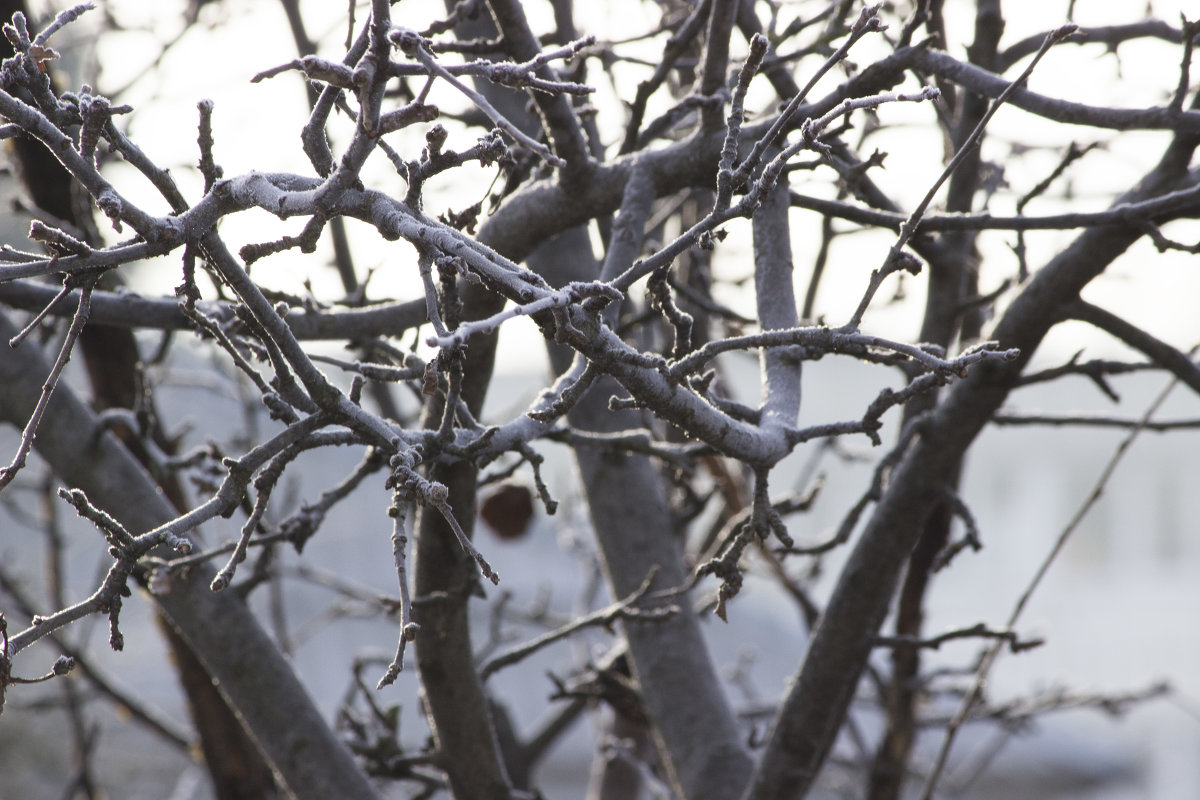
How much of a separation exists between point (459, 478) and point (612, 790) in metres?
Answer: 2.13

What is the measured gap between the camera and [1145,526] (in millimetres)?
8719

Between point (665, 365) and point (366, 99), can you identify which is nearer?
point (366, 99)

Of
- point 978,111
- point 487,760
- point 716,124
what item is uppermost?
point 978,111

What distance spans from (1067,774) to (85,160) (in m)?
7.20

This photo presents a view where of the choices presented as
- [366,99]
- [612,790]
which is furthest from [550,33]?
[612,790]

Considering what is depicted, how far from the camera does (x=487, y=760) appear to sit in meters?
1.56

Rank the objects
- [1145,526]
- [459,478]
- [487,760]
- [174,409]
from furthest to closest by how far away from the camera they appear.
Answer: [1145,526], [174,409], [487,760], [459,478]

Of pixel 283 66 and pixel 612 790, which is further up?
pixel 612 790

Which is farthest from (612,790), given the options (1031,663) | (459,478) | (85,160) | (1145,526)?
(1145,526)

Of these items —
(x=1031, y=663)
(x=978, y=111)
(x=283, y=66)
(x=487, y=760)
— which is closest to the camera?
(x=283, y=66)

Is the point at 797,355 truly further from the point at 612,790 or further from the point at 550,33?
the point at 612,790

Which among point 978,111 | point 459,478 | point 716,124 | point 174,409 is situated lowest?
point 459,478

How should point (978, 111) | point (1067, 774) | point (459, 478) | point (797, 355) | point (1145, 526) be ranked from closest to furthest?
1. point (797, 355)
2. point (459, 478)
3. point (978, 111)
4. point (1067, 774)
5. point (1145, 526)

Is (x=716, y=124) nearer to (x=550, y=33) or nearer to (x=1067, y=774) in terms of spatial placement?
(x=550, y=33)
